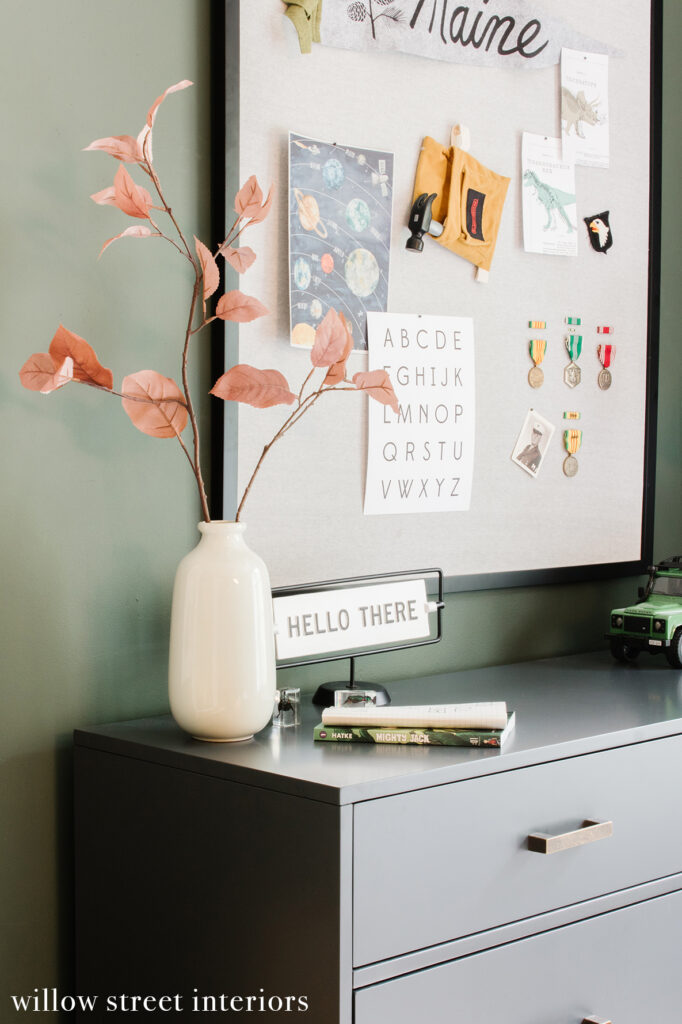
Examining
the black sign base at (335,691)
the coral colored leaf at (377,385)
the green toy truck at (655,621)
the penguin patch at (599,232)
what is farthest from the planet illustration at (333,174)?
the green toy truck at (655,621)

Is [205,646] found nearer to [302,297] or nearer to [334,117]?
[302,297]

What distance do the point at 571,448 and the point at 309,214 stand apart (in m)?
0.65

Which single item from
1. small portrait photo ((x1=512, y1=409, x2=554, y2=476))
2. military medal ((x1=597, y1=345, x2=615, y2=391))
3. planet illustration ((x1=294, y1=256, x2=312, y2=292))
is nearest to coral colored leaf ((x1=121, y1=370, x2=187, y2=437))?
planet illustration ((x1=294, y1=256, x2=312, y2=292))

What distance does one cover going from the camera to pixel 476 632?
1.81 m

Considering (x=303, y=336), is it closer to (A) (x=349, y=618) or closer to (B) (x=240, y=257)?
(B) (x=240, y=257)

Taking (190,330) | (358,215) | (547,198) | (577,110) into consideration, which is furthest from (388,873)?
(577,110)

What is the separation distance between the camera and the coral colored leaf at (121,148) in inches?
46.4

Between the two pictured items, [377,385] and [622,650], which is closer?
[377,385]

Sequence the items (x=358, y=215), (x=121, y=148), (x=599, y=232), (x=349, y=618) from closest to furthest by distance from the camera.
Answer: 1. (x=121, y=148)
2. (x=349, y=618)
3. (x=358, y=215)
4. (x=599, y=232)

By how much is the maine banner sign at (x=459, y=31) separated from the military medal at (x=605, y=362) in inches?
19.0

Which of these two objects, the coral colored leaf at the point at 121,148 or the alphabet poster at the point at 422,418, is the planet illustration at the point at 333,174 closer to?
the alphabet poster at the point at 422,418

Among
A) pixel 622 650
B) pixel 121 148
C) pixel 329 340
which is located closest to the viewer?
pixel 121 148

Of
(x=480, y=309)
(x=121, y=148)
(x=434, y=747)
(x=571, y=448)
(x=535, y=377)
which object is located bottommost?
(x=434, y=747)

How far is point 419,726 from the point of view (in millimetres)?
1238
